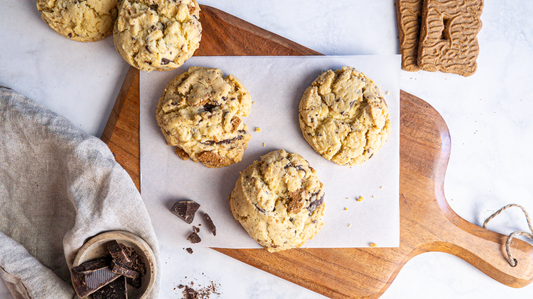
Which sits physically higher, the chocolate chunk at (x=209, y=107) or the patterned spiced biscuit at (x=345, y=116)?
the chocolate chunk at (x=209, y=107)

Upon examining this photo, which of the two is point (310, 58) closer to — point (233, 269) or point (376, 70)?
point (376, 70)

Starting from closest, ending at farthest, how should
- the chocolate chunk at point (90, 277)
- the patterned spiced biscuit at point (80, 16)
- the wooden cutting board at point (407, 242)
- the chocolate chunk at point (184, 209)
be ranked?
the chocolate chunk at point (90, 277), the patterned spiced biscuit at point (80, 16), the chocolate chunk at point (184, 209), the wooden cutting board at point (407, 242)

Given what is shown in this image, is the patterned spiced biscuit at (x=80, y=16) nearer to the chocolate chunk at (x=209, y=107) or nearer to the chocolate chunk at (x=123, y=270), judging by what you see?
the chocolate chunk at (x=209, y=107)

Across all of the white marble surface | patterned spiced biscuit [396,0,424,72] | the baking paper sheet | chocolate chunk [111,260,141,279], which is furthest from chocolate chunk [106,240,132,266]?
patterned spiced biscuit [396,0,424,72]

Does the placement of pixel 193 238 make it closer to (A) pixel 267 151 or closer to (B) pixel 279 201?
(B) pixel 279 201

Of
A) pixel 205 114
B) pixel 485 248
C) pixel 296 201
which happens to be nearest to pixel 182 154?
pixel 205 114

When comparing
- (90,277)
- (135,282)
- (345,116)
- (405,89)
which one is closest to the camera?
(90,277)

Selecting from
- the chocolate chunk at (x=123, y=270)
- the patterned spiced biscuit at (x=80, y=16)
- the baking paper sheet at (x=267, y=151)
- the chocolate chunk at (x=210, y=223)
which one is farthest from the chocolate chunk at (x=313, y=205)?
the patterned spiced biscuit at (x=80, y=16)

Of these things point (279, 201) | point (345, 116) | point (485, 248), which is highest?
point (345, 116)
